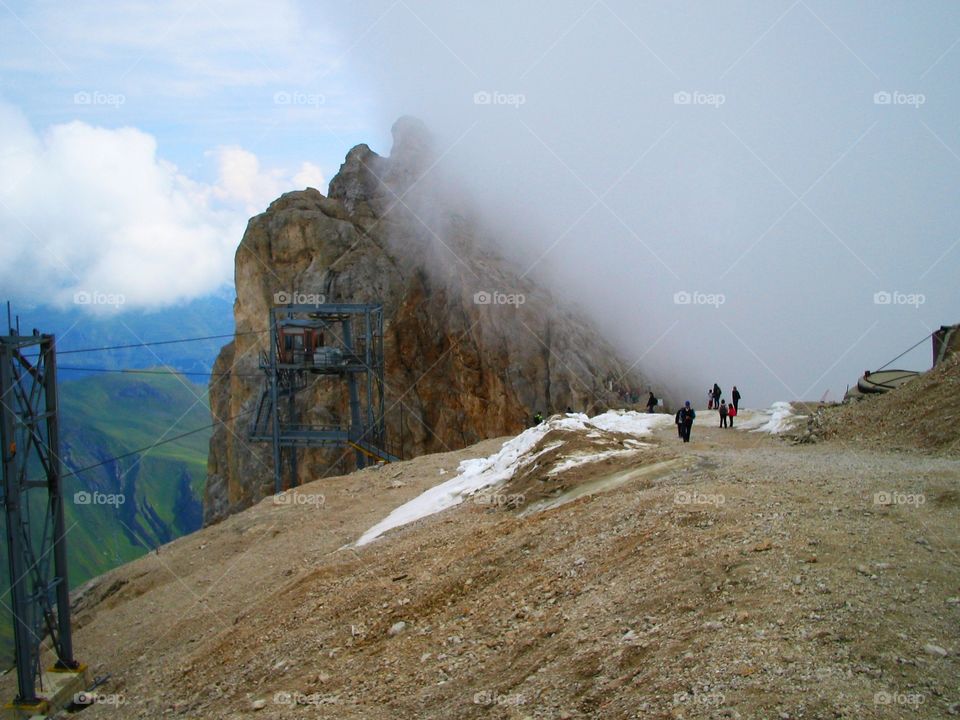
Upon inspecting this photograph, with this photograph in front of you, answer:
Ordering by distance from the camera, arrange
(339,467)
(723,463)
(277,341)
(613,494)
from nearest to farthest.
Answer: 1. (613,494)
2. (723,463)
3. (277,341)
4. (339,467)

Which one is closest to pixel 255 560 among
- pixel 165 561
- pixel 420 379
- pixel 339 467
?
pixel 165 561

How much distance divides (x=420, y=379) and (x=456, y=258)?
712 centimetres

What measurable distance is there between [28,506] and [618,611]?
10.7m

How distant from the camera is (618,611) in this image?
8.16m

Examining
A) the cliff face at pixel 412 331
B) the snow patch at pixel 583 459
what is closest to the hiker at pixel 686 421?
the snow patch at pixel 583 459

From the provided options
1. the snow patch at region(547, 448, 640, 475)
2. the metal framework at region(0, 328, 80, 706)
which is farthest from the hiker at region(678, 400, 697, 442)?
the metal framework at region(0, 328, 80, 706)

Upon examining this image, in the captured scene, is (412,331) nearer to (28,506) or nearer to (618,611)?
(28,506)

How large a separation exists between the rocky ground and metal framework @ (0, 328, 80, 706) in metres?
1.39

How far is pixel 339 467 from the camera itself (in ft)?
129

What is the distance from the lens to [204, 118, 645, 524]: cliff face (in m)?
41.2

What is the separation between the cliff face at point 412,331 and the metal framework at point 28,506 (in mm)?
24804

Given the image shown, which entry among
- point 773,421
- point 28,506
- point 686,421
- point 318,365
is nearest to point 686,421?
point 686,421

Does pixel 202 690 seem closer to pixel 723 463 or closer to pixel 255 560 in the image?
pixel 255 560

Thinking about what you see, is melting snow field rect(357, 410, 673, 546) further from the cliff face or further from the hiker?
the cliff face
